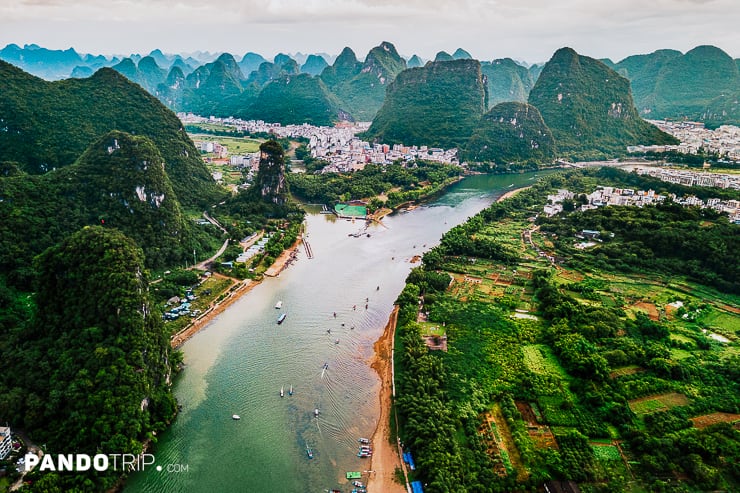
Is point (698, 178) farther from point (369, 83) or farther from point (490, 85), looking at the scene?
point (490, 85)

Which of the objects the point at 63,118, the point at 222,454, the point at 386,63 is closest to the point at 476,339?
the point at 222,454

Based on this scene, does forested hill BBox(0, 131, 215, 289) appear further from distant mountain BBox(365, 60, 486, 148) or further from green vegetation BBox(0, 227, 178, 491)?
distant mountain BBox(365, 60, 486, 148)

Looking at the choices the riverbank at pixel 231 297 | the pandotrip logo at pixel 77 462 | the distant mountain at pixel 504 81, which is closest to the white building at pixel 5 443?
the pandotrip logo at pixel 77 462

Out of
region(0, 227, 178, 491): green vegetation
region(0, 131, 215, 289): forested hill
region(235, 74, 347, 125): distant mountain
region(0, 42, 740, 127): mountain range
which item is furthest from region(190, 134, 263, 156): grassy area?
region(0, 227, 178, 491): green vegetation

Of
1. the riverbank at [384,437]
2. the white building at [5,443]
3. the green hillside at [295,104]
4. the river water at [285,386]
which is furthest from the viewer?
the green hillside at [295,104]

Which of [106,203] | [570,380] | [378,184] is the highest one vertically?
[106,203]

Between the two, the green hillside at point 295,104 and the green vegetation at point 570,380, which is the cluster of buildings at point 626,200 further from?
the green hillside at point 295,104

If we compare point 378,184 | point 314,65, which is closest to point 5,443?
point 378,184
